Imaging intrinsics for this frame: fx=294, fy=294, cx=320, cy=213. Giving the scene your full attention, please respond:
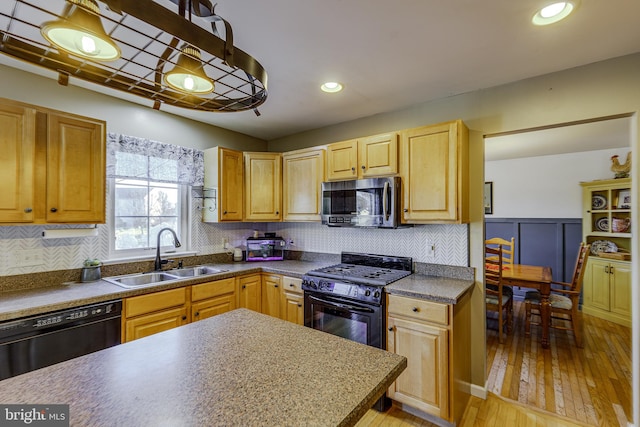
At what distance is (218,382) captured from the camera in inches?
35.6

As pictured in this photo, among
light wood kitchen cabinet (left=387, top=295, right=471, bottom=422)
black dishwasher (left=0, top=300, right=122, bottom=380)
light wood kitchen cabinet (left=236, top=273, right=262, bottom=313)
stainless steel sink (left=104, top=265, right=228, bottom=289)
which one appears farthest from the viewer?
light wood kitchen cabinet (left=236, top=273, right=262, bottom=313)

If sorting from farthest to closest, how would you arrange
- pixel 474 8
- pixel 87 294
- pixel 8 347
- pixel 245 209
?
pixel 245 209 → pixel 87 294 → pixel 8 347 → pixel 474 8

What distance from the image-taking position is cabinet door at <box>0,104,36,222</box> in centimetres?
183

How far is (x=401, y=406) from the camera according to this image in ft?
7.42

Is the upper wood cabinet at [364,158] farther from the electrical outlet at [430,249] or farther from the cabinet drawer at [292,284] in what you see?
the cabinet drawer at [292,284]

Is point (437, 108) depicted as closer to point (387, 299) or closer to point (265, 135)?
point (387, 299)

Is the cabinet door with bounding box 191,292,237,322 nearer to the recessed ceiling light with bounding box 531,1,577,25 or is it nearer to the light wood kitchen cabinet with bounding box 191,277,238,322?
the light wood kitchen cabinet with bounding box 191,277,238,322

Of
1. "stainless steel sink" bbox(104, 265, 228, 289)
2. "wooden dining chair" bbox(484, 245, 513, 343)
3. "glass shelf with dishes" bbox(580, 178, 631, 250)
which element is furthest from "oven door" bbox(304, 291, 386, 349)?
"glass shelf with dishes" bbox(580, 178, 631, 250)

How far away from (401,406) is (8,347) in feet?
8.34

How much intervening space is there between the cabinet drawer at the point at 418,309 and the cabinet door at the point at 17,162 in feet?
8.31

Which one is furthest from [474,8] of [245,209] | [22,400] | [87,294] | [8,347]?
[8,347]

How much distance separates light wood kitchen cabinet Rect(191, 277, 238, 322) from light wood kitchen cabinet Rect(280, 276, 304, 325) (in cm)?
46

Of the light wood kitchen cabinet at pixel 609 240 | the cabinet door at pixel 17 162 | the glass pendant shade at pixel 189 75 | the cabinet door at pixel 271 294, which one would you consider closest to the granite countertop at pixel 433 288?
the cabinet door at pixel 271 294

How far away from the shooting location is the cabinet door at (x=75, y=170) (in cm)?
201
